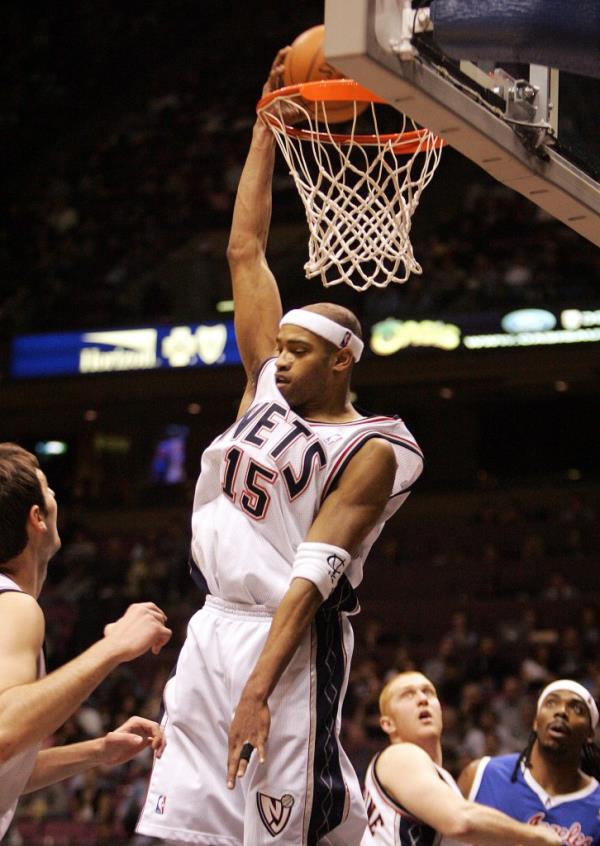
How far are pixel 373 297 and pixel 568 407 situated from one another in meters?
4.67

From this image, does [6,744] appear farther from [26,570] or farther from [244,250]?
[244,250]

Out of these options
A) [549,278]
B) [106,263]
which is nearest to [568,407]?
[549,278]

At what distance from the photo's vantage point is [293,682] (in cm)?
341

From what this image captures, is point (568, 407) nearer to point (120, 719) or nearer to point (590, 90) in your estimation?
point (120, 719)

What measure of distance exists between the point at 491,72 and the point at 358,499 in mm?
1129

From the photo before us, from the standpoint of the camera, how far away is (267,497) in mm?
3502

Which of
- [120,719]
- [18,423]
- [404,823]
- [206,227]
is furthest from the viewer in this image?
[18,423]

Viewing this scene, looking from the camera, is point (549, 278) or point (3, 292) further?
point (3, 292)

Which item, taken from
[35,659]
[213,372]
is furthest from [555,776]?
[213,372]

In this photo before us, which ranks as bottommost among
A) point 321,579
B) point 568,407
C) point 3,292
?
point 321,579

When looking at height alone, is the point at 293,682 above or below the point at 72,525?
below

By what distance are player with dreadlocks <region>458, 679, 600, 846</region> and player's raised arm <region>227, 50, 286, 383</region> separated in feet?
7.44

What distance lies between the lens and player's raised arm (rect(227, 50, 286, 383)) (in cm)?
399

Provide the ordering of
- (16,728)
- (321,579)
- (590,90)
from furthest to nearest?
(590,90), (321,579), (16,728)
